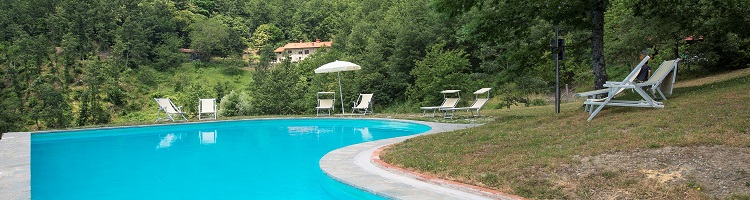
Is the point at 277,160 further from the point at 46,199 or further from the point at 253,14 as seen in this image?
the point at 253,14

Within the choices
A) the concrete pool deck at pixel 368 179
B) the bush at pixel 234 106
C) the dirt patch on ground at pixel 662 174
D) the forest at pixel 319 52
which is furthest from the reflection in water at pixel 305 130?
the dirt patch on ground at pixel 662 174

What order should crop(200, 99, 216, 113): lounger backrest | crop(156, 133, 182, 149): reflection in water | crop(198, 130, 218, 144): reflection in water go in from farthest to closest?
crop(200, 99, 216, 113): lounger backrest < crop(198, 130, 218, 144): reflection in water < crop(156, 133, 182, 149): reflection in water

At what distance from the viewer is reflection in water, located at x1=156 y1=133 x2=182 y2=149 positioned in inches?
392

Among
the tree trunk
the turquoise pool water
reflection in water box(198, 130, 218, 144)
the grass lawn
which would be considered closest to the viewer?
the grass lawn

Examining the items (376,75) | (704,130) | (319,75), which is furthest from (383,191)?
(319,75)

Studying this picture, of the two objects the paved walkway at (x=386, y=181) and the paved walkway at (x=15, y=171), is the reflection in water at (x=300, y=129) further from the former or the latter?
the paved walkway at (x=15, y=171)

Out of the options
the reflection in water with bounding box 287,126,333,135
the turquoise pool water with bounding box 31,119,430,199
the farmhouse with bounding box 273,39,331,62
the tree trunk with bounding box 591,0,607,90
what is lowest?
the turquoise pool water with bounding box 31,119,430,199

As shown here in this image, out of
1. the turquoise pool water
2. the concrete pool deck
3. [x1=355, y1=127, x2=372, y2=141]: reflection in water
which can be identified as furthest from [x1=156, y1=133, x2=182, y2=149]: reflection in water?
[x1=355, y1=127, x2=372, y2=141]: reflection in water

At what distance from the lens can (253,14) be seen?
211 feet

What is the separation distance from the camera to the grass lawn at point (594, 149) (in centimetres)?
371

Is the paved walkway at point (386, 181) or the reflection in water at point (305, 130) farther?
the reflection in water at point (305, 130)

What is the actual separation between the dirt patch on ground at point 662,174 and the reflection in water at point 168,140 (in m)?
8.26

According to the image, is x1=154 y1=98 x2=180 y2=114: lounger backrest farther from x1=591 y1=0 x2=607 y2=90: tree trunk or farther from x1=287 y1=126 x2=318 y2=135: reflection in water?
x1=591 y1=0 x2=607 y2=90: tree trunk

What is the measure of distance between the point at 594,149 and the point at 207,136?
9.41 metres
